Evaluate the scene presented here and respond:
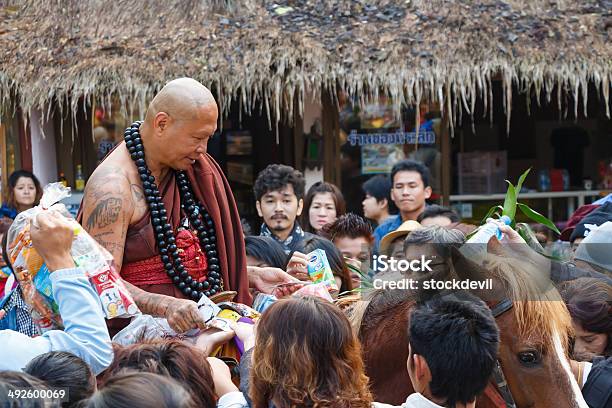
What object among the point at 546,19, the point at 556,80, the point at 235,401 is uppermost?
the point at 546,19

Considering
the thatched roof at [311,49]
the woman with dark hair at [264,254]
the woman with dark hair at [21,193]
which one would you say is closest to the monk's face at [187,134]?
the woman with dark hair at [264,254]

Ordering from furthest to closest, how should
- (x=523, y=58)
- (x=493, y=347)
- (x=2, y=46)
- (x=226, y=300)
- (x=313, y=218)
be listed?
(x=2, y=46), (x=523, y=58), (x=313, y=218), (x=226, y=300), (x=493, y=347)

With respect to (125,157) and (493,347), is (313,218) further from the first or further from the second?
(493,347)

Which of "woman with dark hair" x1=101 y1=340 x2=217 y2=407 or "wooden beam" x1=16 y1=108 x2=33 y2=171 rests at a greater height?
"wooden beam" x1=16 y1=108 x2=33 y2=171

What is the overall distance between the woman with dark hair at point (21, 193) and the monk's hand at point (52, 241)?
17.2 ft

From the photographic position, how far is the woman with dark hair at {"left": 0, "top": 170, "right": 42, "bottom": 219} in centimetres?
794

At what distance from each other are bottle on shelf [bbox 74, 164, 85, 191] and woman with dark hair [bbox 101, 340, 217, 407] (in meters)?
6.72

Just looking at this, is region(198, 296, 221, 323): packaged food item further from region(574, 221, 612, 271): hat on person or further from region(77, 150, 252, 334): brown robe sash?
region(574, 221, 612, 271): hat on person

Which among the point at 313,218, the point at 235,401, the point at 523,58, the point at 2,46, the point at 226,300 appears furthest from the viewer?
the point at 2,46

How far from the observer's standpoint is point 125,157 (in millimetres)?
3625

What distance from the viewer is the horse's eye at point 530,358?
2834mm

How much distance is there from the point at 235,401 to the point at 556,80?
624 centimetres

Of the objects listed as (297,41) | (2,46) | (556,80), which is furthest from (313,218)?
(2,46)

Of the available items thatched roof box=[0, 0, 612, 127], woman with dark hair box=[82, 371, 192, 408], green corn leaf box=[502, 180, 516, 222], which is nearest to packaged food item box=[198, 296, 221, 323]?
woman with dark hair box=[82, 371, 192, 408]
